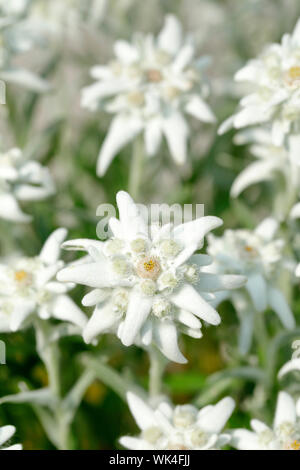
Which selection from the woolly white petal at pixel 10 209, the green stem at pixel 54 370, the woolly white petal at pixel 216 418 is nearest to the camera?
the woolly white petal at pixel 216 418

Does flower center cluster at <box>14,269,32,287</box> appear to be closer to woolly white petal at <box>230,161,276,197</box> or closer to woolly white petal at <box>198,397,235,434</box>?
woolly white petal at <box>198,397,235,434</box>

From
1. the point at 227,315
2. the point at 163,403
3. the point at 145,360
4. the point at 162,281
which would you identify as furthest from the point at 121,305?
the point at 145,360

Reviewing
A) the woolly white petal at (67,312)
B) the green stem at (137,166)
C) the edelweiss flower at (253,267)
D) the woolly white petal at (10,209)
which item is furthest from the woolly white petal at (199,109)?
the woolly white petal at (67,312)

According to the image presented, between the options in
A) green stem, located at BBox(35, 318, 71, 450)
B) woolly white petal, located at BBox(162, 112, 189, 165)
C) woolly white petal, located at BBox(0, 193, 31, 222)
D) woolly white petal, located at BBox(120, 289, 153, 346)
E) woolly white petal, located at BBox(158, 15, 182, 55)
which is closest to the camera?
woolly white petal, located at BBox(120, 289, 153, 346)

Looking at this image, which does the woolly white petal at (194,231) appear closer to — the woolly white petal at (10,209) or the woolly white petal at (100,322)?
the woolly white petal at (100,322)

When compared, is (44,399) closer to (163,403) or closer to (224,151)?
(163,403)

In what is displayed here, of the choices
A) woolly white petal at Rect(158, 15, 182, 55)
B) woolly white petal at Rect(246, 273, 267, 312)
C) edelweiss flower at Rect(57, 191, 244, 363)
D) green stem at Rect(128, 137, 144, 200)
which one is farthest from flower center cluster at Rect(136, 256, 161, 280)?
woolly white petal at Rect(158, 15, 182, 55)

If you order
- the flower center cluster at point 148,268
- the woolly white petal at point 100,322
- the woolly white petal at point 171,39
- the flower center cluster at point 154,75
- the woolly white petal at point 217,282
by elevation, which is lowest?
the woolly white petal at point 100,322
